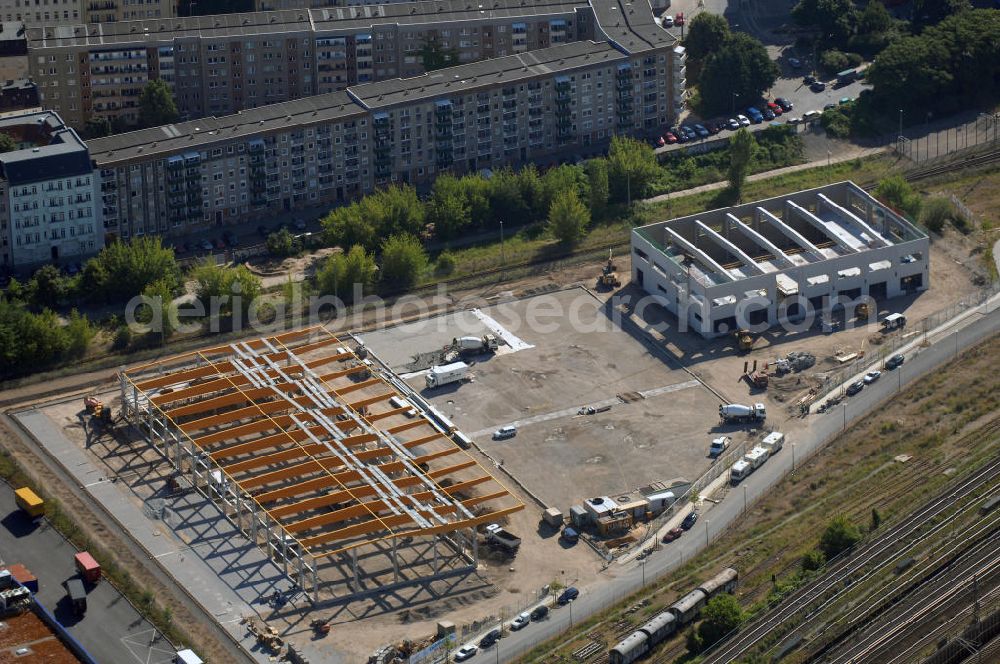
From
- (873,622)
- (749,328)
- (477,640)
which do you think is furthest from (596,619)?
(749,328)

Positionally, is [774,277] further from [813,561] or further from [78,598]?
[78,598]

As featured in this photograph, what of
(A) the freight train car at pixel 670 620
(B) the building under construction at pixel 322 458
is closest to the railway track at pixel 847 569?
(A) the freight train car at pixel 670 620

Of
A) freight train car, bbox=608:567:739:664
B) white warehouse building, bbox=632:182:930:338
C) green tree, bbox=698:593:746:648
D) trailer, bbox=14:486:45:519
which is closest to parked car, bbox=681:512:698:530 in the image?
freight train car, bbox=608:567:739:664

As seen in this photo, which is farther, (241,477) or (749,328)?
(749,328)

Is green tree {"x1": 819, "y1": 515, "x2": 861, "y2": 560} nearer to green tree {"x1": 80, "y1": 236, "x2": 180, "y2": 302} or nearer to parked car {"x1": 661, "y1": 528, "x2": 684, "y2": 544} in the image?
parked car {"x1": 661, "y1": 528, "x2": 684, "y2": 544}

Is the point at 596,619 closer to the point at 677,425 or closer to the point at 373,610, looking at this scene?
the point at 373,610

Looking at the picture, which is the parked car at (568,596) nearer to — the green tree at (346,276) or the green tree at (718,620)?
the green tree at (718,620)

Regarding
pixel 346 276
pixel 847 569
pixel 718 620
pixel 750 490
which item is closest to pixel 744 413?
pixel 750 490

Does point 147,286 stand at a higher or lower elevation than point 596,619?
higher
